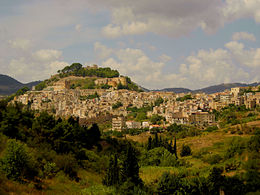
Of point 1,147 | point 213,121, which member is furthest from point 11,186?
point 213,121

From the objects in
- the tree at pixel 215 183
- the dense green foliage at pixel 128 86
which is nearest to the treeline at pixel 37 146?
the tree at pixel 215 183

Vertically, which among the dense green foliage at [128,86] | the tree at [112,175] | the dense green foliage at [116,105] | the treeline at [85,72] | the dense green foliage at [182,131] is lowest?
the tree at [112,175]

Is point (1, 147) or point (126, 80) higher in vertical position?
point (126, 80)

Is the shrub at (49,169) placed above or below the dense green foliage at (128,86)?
below

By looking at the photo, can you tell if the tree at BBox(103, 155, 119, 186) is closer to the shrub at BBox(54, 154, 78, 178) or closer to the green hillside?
the green hillside

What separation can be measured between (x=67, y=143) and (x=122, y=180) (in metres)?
9.90

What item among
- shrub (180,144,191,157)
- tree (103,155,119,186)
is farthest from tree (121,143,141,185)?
shrub (180,144,191,157)

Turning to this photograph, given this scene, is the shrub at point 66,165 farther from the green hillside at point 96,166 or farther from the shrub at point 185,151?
the shrub at point 185,151

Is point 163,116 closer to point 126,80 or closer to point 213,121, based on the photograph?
point 213,121

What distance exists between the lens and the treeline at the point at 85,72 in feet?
491

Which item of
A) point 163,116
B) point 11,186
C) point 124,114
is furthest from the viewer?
point 124,114

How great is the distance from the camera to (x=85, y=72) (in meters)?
150

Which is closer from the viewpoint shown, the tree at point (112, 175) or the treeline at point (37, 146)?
the treeline at point (37, 146)

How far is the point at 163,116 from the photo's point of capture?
84.9 meters
